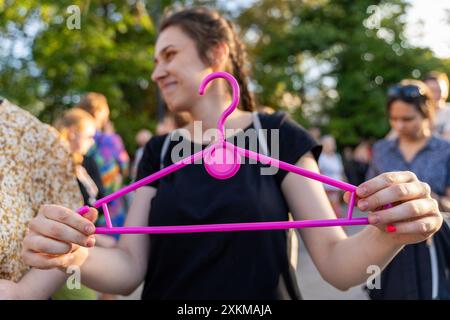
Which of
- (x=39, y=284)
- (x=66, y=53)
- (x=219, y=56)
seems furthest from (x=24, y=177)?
(x=66, y=53)

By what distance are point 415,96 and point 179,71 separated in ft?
5.53

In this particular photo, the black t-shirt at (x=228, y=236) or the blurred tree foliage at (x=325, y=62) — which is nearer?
the black t-shirt at (x=228, y=236)

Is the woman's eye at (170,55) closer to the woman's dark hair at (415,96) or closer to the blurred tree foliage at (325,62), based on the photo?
the woman's dark hair at (415,96)

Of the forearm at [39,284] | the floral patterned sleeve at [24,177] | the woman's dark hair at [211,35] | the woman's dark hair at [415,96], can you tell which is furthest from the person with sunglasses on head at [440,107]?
the forearm at [39,284]

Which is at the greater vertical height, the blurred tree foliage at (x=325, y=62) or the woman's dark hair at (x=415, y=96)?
the blurred tree foliage at (x=325, y=62)

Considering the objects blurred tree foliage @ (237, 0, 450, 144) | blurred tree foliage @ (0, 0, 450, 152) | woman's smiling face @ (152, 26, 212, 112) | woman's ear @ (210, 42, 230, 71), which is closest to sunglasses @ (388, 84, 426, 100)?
woman's ear @ (210, 42, 230, 71)

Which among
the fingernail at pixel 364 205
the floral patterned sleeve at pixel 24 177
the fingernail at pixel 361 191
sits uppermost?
the floral patterned sleeve at pixel 24 177

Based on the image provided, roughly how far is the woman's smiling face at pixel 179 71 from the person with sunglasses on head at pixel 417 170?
4.75 feet

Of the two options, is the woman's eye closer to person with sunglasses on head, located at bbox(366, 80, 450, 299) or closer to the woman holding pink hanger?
the woman holding pink hanger

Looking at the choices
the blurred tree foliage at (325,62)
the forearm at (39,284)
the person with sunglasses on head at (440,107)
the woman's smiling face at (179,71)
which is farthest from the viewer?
the blurred tree foliage at (325,62)

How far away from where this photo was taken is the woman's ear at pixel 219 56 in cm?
176

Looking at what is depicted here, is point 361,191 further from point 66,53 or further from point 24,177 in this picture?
point 66,53
